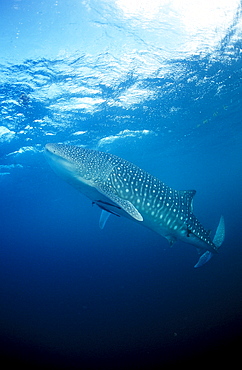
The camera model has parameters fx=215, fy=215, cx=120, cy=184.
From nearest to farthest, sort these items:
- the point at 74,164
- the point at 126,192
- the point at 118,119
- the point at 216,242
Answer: the point at 74,164, the point at 126,192, the point at 216,242, the point at 118,119

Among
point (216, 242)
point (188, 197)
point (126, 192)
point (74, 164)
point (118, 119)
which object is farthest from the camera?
point (118, 119)

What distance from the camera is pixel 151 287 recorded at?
985 centimetres

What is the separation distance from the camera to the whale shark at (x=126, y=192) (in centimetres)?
424

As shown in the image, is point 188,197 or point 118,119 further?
point 118,119

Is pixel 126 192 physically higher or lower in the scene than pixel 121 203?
higher

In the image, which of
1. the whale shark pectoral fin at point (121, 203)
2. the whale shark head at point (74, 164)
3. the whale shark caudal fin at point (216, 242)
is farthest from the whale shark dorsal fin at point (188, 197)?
the whale shark head at point (74, 164)

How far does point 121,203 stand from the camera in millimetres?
4020

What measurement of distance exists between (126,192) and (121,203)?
24.4 inches

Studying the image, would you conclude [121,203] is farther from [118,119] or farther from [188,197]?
[118,119]

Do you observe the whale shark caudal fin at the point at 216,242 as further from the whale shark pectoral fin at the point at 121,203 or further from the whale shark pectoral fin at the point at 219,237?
the whale shark pectoral fin at the point at 121,203

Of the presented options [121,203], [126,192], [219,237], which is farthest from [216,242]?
[121,203]

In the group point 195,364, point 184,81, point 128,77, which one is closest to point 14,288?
point 195,364

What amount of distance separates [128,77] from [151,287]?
37.4ft

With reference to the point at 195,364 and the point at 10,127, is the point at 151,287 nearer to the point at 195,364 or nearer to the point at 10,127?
the point at 195,364
